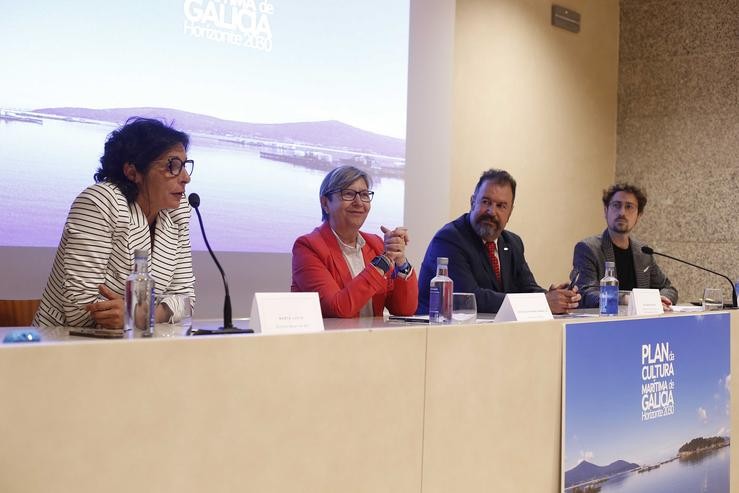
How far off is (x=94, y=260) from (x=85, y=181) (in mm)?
1420

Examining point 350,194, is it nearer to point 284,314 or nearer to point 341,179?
point 341,179

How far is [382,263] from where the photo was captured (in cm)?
247

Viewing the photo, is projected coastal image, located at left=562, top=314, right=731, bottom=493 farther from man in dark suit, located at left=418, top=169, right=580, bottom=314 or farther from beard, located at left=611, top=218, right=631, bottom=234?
beard, located at left=611, top=218, right=631, bottom=234

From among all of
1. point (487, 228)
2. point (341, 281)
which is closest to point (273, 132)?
point (487, 228)

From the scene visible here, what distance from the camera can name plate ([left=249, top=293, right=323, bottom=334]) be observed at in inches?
66.1

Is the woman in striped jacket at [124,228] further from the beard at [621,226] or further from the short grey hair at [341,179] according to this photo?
the beard at [621,226]

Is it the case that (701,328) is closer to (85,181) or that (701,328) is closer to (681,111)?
(85,181)

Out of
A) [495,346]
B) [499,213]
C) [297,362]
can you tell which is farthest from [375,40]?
[297,362]

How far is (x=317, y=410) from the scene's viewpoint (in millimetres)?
1687

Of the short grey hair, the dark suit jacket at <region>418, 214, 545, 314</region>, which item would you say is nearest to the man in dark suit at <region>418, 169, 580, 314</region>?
the dark suit jacket at <region>418, 214, 545, 314</region>

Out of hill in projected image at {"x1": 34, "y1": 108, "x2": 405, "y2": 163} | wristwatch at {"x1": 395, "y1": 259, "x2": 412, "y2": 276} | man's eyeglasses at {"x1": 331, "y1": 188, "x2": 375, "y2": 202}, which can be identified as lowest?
wristwatch at {"x1": 395, "y1": 259, "x2": 412, "y2": 276}

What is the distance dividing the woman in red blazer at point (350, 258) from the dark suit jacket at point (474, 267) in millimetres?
326

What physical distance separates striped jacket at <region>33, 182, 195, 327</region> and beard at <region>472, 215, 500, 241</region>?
130 cm

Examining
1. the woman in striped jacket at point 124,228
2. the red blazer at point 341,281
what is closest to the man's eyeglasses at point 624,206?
the red blazer at point 341,281
